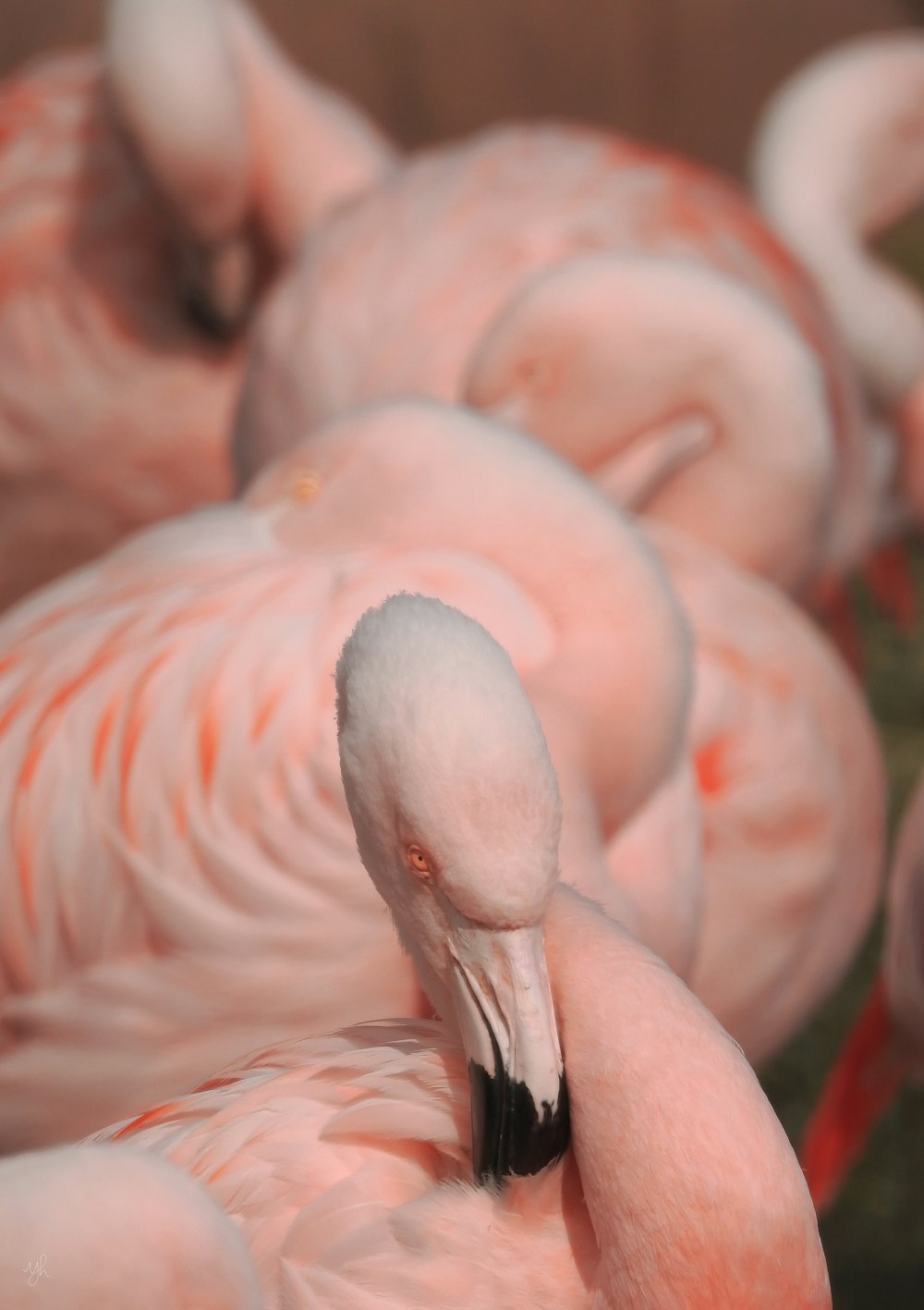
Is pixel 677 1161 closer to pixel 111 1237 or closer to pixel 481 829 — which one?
pixel 481 829

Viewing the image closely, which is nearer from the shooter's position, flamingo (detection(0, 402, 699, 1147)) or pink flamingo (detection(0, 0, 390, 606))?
flamingo (detection(0, 402, 699, 1147))

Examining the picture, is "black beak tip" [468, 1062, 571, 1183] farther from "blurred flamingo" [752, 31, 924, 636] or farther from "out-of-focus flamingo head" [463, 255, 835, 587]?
"blurred flamingo" [752, 31, 924, 636]

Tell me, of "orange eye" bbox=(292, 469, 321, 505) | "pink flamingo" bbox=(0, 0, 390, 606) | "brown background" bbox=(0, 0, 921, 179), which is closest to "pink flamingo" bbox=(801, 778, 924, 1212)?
"orange eye" bbox=(292, 469, 321, 505)

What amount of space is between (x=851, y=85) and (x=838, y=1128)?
253cm

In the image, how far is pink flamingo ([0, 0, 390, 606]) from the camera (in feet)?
12.4

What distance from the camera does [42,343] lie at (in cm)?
379

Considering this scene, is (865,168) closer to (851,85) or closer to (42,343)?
(851,85)

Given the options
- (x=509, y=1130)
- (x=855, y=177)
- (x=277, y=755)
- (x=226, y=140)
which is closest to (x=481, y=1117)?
(x=509, y=1130)

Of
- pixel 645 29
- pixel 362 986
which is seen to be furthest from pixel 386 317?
pixel 645 29

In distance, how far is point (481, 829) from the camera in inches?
53.6

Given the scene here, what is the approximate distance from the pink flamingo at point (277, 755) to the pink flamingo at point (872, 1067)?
1.37 feet

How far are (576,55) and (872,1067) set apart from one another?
5.10 m

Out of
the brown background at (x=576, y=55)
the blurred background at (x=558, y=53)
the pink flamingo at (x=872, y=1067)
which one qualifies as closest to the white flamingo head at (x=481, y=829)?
the pink flamingo at (x=872, y=1067)
